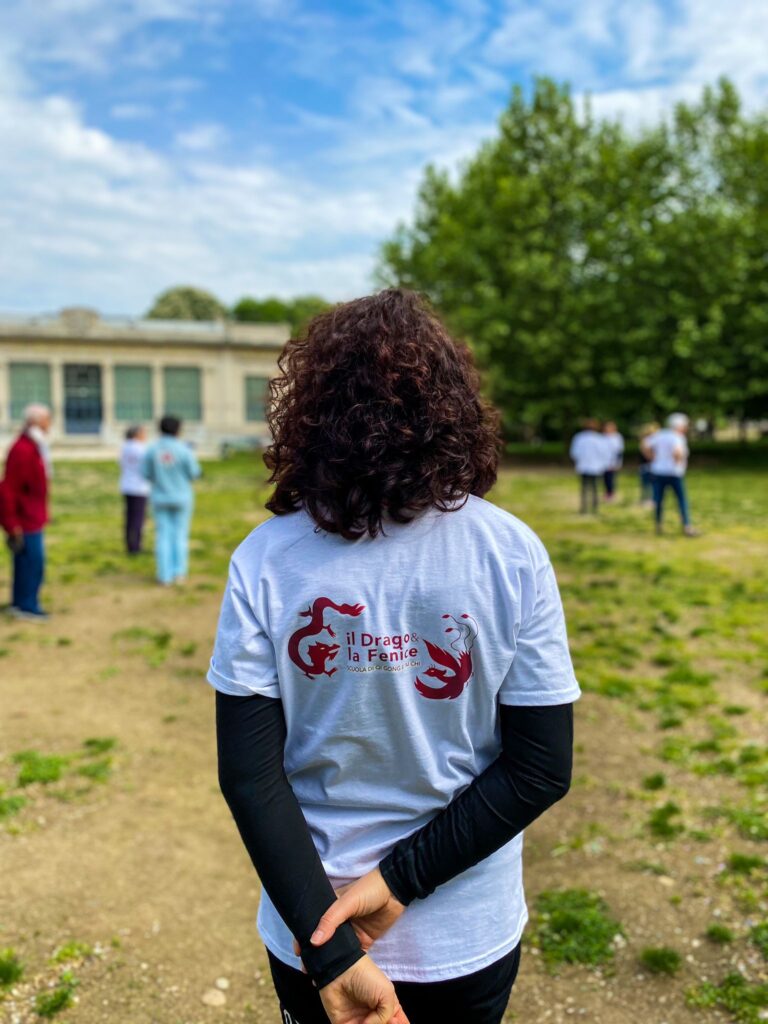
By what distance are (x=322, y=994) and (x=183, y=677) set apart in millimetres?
5683

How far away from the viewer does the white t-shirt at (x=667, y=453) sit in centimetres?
1366

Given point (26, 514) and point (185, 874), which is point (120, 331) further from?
point (185, 874)

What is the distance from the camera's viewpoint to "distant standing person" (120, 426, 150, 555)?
12.4 meters

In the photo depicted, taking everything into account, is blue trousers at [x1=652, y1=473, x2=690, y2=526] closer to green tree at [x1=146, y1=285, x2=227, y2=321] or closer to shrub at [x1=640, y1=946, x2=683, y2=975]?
shrub at [x1=640, y1=946, x2=683, y2=975]

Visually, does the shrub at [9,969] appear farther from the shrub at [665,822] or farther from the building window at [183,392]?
the building window at [183,392]

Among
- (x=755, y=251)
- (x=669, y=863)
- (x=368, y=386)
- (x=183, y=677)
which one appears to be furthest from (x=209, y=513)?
(x=755, y=251)

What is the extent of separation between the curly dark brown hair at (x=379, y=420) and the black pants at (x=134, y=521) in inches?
455

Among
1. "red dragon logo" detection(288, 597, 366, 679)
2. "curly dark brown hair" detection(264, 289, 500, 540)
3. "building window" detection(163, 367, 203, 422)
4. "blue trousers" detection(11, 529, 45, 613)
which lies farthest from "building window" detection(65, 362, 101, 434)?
"red dragon logo" detection(288, 597, 366, 679)

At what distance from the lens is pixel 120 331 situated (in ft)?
169

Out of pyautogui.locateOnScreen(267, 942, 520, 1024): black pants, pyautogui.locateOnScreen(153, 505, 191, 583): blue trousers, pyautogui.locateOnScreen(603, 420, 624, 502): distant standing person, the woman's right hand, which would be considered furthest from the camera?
pyautogui.locateOnScreen(603, 420, 624, 502): distant standing person

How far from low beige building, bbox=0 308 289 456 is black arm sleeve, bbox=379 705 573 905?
160 ft

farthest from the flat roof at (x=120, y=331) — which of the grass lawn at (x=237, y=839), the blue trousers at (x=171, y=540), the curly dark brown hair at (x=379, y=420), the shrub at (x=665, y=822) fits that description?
the curly dark brown hair at (x=379, y=420)

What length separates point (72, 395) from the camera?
52.0m

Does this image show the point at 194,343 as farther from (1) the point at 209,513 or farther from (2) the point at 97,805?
(2) the point at 97,805
